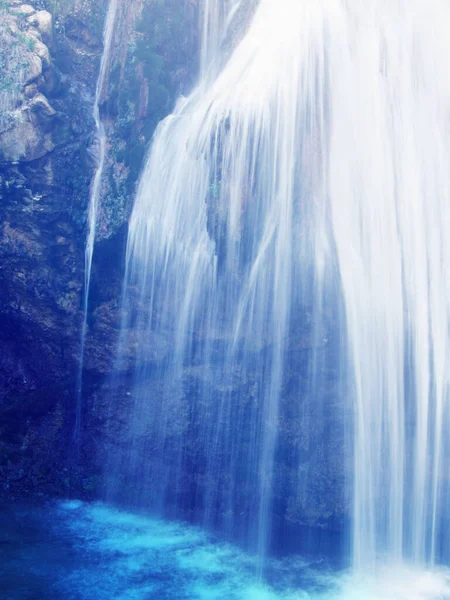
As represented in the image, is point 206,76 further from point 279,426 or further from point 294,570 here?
point 294,570

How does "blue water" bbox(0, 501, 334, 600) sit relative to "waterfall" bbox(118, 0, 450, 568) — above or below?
below

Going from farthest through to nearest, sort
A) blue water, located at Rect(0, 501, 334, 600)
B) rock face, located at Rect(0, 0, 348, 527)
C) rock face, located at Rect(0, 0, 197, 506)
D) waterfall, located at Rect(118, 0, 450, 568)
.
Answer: rock face, located at Rect(0, 0, 197, 506)
rock face, located at Rect(0, 0, 348, 527)
waterfall, located at Rect(118, 0, 450, 568)
blue water, located at Rect(0, 501, 334, 600)

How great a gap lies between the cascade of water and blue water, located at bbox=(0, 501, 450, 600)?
2192mm

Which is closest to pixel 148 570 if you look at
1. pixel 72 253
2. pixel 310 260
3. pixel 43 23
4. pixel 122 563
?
pixel 122 563

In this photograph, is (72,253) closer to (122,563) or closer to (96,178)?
(96,178)

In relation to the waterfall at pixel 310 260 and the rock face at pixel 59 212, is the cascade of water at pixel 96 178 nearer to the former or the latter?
the rock face at pixel 59 212

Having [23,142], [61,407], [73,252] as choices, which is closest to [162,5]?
[23,142]

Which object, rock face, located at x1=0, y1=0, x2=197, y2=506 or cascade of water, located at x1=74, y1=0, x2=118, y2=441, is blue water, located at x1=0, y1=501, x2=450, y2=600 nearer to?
rock face, located at x1=0, y1=0, x2=197, y2=506

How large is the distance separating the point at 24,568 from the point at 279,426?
446 cm

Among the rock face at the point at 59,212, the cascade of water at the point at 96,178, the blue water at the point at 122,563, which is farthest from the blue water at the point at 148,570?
the cascade of water at the point at 96,178

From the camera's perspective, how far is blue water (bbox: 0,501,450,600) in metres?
Result: 7.32

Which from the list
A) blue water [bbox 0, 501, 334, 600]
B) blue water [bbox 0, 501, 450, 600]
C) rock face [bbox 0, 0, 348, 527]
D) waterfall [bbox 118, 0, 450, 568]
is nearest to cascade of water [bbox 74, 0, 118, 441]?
rock face [bbox 0, 0, 348, 527]

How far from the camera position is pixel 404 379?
903 centimetres

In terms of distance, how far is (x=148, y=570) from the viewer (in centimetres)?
785
